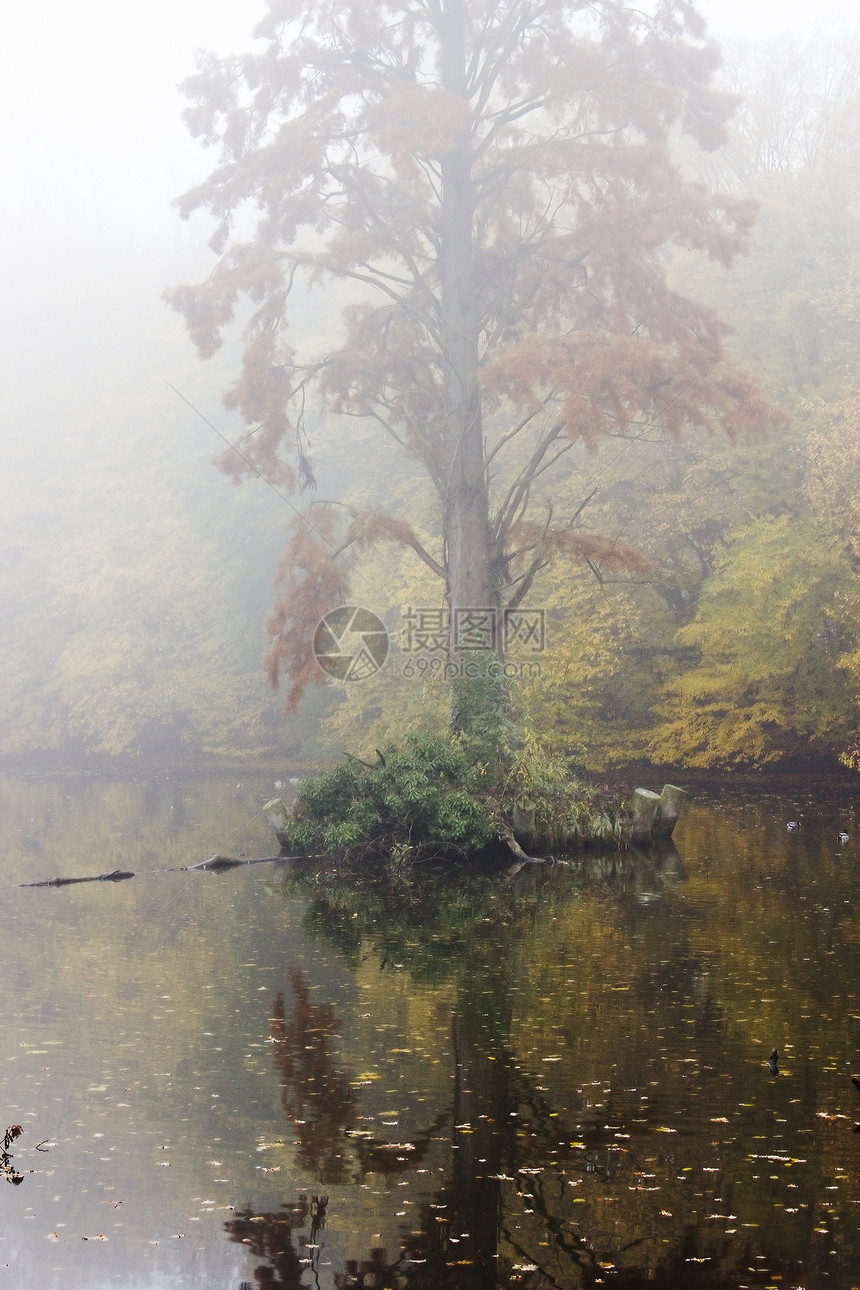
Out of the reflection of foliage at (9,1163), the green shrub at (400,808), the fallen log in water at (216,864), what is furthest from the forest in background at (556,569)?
the reflection of foliage at (9,1163)

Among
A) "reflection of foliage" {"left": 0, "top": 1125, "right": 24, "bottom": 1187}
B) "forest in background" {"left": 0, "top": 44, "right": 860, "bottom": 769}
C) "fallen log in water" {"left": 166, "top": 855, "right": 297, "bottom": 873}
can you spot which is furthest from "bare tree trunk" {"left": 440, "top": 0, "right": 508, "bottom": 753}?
"reflection of foliage" {"left": 0, "top": 1125, "right": 24, "bottom": 1187}

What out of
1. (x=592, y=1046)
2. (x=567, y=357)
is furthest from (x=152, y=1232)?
(x=567, y=357)

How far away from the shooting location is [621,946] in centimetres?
924

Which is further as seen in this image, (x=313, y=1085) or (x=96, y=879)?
(x=96, y=879)

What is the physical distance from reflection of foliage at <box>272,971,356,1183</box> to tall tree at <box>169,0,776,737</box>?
909 centimetres

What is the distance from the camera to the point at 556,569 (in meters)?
25.1

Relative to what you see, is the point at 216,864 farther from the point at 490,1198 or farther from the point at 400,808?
the point at 490,1198

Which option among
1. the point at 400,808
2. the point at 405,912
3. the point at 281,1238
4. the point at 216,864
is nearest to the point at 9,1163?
the point at 281,1238

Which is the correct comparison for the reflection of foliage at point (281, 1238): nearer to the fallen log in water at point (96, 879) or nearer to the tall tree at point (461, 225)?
the fallen log in water at point (96, 879)

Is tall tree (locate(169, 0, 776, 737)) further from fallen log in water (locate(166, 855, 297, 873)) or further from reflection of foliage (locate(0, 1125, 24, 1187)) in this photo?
reflection of foliage (locate(0, 1125, 24, 1187))

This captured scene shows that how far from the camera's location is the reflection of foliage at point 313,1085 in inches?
204

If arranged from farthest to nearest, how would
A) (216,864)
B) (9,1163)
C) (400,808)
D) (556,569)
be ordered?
1. (556,569)
2. (216,864)
3. (400,808)
4. (9,1163)

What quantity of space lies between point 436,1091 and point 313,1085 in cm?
62

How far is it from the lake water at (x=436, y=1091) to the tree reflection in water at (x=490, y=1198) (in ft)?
0.05
